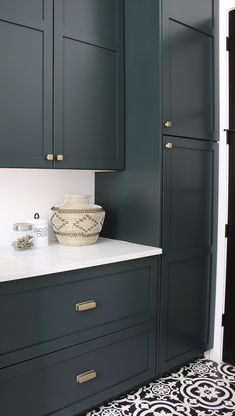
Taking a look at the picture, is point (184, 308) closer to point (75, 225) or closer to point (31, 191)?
point (75, 225)

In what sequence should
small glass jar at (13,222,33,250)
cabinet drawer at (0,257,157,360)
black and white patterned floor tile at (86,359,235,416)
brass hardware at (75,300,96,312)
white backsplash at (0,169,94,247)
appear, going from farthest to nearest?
white backsplash at (0,169,94,247) < small glass jar at (13,222,33,250) < black and white patterned floor tile at (86,359,235,416) < brass hardware at (75,300,96,312) < cabinet drawer at (0,257,157,360)

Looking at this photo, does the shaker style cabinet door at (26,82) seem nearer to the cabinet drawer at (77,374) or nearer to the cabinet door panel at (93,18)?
the cabinet door panel at (93,18)

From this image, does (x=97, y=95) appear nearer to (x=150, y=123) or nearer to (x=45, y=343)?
(x=150, y=123)

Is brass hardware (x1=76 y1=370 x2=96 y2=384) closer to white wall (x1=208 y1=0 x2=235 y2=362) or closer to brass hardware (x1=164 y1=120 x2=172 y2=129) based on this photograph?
white wall (x1=208 y1=0 x2=235 y2=362)

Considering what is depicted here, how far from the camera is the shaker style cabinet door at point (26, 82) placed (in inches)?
72.8

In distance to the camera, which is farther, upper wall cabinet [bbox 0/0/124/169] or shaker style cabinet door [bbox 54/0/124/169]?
shaker style cabinet door [bbox 54/0/124/169]

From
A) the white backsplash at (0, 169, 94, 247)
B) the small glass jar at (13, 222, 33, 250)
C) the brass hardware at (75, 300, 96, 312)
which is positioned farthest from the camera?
the white backsplash at (0, 169, 94, 247)

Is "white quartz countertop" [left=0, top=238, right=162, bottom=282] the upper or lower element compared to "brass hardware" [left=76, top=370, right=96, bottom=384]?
upper

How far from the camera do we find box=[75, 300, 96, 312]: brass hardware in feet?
5.97

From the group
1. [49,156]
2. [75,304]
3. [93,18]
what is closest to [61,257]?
[75,304]

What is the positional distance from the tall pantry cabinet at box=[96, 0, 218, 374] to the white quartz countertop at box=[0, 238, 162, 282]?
0.50ft

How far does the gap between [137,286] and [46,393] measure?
0.71 metres

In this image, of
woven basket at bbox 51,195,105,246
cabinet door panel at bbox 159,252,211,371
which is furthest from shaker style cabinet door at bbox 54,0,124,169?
cabinet door panel at bbox 159,252,211,371

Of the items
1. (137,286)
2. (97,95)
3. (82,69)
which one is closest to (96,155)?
(97,95)
